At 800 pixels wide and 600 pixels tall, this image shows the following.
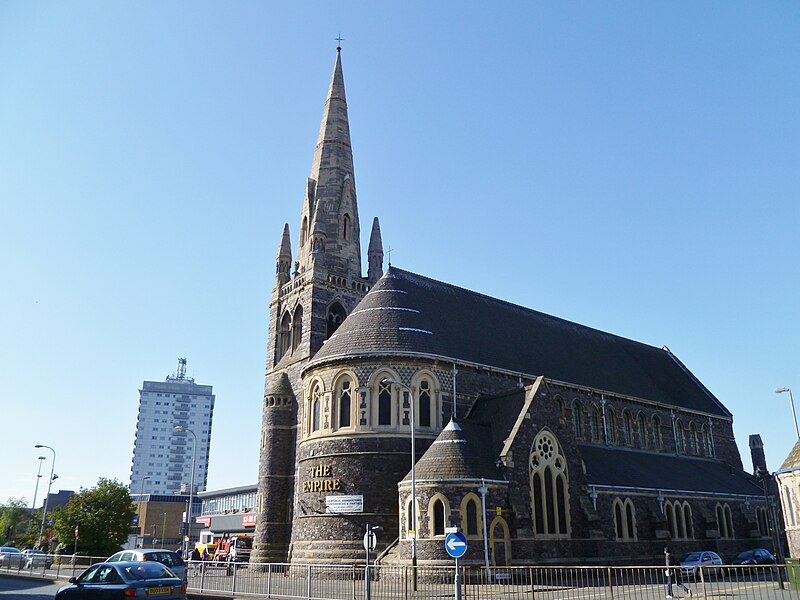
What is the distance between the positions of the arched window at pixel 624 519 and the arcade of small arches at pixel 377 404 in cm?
1034

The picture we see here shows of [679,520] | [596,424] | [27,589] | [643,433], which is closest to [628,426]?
[643,433]

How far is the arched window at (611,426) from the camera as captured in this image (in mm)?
44147

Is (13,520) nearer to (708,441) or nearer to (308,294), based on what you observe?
(308,294)

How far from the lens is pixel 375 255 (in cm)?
5294

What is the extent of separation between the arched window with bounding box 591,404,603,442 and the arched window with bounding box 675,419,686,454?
372 inches

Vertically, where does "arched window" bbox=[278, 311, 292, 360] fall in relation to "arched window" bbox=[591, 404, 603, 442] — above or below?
above

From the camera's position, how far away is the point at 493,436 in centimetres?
3291

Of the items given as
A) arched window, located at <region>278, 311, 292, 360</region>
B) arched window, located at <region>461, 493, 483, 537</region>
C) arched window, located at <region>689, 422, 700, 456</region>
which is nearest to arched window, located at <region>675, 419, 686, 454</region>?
arched window, located at <region>689, 422, 700, 456</region>

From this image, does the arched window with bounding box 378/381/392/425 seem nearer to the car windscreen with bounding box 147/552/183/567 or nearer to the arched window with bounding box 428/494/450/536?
the arched window with bounding box 428/494/450/536

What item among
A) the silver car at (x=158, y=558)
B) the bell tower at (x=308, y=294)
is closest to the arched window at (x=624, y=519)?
the bell tower at (x=308, y=294)

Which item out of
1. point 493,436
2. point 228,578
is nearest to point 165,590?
point 228,578

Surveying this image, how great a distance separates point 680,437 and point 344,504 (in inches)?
1139

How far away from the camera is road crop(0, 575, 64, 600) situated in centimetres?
2319

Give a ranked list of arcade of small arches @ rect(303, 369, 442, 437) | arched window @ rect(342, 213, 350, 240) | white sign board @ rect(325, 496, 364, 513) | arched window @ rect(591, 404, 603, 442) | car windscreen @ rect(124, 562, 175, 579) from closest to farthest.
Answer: car windscreen @ rect(124, 562, 175, 579) < white sign board @ rect(325, 496, 364, 513) < arcade of small arches @ rect(303, 369, 442, 437) < arched window @ rect(591, 404, 603, 442) < arched window @ rect(342, 213, 350, 240)
